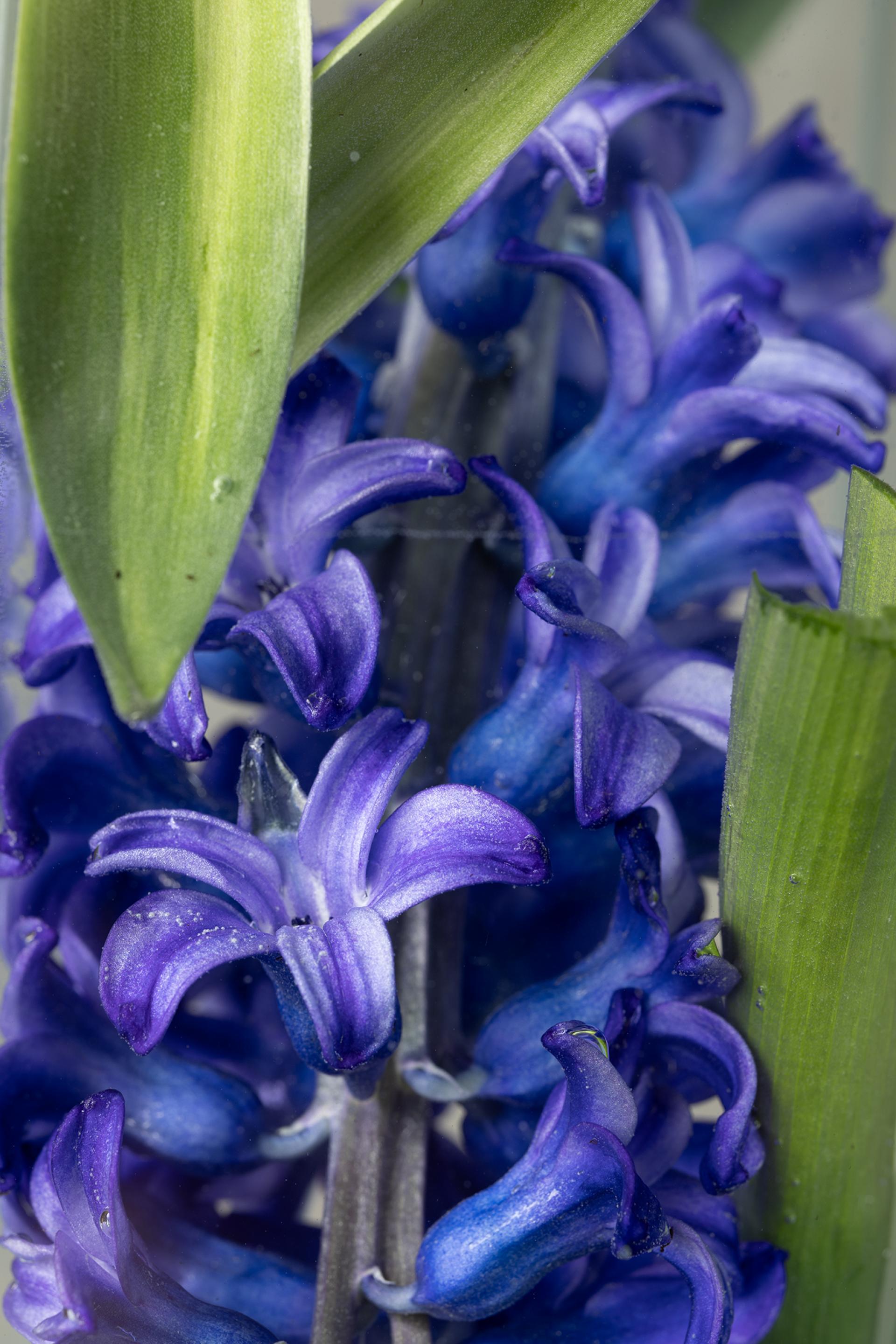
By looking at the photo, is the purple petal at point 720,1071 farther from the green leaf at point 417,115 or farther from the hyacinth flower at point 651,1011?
the green leaf at point 417,115

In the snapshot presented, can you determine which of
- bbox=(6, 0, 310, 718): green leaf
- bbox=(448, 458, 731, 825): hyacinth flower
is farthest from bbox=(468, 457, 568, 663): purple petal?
bbox=(6, 0, 310, 718): green leaf

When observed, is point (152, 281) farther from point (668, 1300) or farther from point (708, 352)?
point (668, 1300)

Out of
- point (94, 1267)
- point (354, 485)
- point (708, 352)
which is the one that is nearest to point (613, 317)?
point (708, 352)

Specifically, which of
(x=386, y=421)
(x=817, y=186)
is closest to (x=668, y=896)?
(x=386, y=421)

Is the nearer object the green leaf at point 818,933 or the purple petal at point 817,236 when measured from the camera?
the green leaf at point 818,933

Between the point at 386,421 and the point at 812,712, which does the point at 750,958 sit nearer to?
the point at 812,712

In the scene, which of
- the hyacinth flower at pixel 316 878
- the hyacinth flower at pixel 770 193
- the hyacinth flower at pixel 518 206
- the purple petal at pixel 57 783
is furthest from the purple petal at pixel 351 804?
the hyacinth flower at pixel 770 193

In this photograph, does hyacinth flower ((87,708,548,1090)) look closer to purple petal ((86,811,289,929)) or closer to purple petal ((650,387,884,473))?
purple petal ((86,811,289,929))
